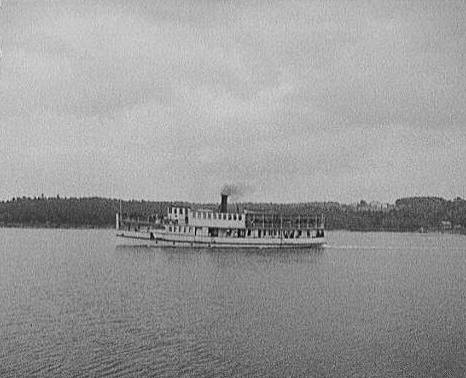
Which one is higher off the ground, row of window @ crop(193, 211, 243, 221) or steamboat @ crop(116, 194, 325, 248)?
row of window @ crop(193, 211, 243, 221)

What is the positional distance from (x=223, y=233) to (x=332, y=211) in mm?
106731

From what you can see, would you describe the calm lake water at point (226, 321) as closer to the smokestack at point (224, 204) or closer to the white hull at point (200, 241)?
the white hull at point (200, 241)

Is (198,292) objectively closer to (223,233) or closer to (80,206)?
(223,233)

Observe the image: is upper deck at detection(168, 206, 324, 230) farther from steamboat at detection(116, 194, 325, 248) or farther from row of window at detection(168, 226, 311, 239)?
row of window at detection(168, 226, 311, 239)

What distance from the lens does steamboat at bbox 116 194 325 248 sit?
6275 cm

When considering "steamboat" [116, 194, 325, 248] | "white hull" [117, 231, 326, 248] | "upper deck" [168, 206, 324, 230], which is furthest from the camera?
"upper deck" [168, 206, 324, 230]

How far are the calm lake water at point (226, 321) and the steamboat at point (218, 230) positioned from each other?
16.2 meters

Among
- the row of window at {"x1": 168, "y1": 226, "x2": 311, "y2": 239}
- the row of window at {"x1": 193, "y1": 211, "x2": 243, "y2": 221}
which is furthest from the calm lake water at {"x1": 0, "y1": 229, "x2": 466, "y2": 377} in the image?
the row of window at {"x1": 193, "y1": 211, "x2": 243, "y2": 221}

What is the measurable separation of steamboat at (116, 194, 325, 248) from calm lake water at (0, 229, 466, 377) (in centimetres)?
1621

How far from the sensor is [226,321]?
24.9 m

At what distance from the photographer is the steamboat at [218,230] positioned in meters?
62.8

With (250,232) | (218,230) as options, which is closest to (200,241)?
(218,230)

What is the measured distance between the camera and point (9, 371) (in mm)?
17172

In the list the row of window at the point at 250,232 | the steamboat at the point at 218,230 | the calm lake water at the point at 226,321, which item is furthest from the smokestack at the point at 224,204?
the calm lake water at the point at 226,321
